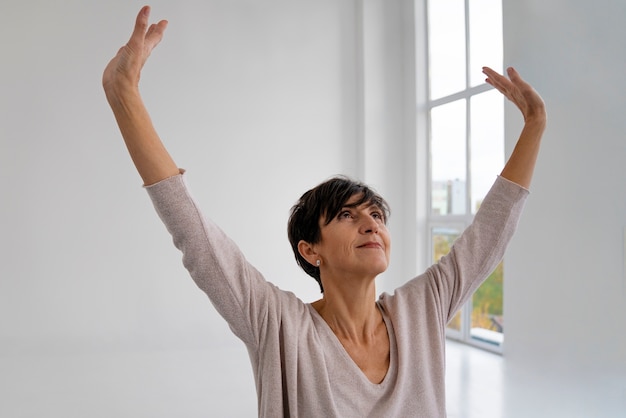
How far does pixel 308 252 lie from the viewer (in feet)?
4.84

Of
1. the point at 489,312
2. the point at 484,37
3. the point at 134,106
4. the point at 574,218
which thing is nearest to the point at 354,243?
the point at 134,106

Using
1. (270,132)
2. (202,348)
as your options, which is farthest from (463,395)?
(270,132)

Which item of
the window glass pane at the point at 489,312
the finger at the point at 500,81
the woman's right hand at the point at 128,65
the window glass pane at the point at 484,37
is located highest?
the window glass pane at the point at 484,37

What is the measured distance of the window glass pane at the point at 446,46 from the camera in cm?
523

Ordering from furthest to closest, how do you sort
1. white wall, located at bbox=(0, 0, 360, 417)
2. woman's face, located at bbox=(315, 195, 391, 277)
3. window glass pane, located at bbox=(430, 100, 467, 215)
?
1. window glass pane, located at bbox=(430, 100, 467, 215)
2. white wall, located at bbox=(0, 0, 360, 417)
3. woman's face, located at bbox=(315, 195, 391, 277)

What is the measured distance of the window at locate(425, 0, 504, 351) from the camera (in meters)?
4.70

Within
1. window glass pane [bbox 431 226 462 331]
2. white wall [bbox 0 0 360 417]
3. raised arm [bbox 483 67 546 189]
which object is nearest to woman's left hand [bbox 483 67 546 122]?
raised arm [bbox 483 67 546 189]

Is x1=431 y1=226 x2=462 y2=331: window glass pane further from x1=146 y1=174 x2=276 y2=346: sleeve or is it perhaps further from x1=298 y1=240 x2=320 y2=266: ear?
x1=146 y1=174 x2=276 y2=346: sleeve

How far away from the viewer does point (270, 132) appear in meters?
5.64

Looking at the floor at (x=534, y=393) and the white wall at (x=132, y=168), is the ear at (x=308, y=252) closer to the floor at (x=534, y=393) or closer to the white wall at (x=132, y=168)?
the floor at (x=534, y=393)

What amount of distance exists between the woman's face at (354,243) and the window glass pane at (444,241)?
3.99 metres

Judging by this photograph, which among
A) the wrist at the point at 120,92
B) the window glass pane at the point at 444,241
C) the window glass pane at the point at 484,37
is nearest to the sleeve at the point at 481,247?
the wrist at the point at 120,92

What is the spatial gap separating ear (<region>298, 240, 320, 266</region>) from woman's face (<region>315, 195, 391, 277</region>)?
2 cm

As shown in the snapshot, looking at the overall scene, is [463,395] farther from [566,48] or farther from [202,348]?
[202,348]
